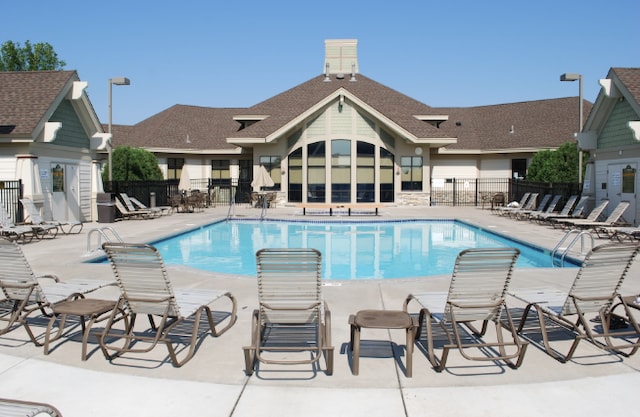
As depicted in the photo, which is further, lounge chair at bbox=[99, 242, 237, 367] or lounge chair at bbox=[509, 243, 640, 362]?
lounge chair at bbox=[509, 243, 640, 362]

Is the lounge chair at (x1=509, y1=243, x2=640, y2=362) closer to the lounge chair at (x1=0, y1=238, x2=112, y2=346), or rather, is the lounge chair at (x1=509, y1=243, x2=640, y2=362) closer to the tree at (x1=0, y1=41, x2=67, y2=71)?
the lounge chair at (x1=0, y1=238, x2=112, y2=346)

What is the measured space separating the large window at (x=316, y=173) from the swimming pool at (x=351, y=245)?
22.8 feet

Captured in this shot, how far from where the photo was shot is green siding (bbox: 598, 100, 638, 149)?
17156 mm

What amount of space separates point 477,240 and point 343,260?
5402 millimetres

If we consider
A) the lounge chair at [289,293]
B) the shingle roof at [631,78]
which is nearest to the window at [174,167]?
the shingle roof at [631,78]

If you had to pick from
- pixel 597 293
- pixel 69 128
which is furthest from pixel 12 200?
pixel 597 293

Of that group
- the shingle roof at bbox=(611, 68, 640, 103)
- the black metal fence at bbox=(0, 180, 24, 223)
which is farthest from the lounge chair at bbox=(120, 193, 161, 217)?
the shingle roof at bbox=(611, 68, 640, 103)

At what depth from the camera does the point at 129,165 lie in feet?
86.8

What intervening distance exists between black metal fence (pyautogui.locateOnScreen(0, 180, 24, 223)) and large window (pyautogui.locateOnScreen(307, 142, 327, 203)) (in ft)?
50.8

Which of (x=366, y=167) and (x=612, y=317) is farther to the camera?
(x=366, y=167)

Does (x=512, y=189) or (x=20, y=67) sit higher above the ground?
(x=20, y=67)

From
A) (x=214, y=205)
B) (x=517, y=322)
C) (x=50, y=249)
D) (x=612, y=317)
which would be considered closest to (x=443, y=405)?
(x=517, y=322)

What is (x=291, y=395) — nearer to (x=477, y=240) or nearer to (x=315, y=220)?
(x=477, y=240)

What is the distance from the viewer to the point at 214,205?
30.1 metres
